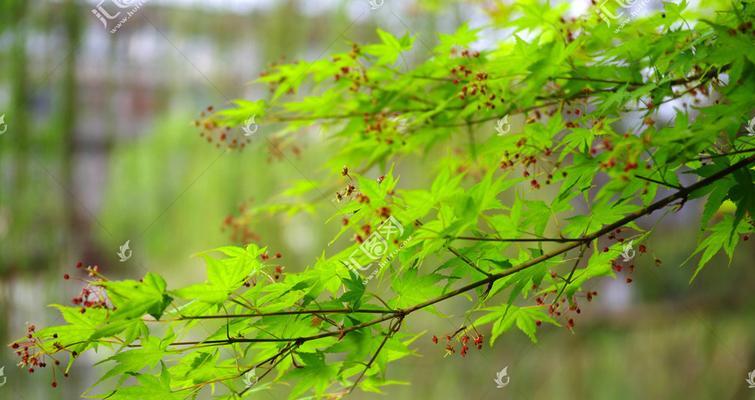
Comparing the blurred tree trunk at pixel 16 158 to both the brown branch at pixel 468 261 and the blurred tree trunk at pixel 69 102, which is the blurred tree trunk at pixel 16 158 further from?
the brown branch at pixel 468 261

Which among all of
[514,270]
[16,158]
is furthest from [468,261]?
[16,158]

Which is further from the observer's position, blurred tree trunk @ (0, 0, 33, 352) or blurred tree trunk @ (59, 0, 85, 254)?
blurred tree trunk @ (59, 0, 85, 254)

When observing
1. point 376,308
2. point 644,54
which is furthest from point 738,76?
point 376,308

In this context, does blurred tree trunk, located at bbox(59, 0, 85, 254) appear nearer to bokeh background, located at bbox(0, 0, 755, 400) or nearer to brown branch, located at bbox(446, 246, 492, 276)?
bokeh background, located at bbox(0, 0, 755, 400)

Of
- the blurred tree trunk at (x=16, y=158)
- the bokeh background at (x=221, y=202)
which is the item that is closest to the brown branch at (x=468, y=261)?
the bokeh background at (x=221, y=202)

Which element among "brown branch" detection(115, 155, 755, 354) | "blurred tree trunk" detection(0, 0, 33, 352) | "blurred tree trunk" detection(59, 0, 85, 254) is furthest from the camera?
"blurred tree trunk" detection(59, 0, 85, 254)

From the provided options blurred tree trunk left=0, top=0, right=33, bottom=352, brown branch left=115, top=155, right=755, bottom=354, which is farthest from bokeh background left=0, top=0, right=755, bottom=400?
brown branch left=115, top=155, right=755, bottom=354

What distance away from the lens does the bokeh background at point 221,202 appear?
243 cm

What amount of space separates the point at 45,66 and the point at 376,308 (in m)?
2.13

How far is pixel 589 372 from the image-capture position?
2906mm

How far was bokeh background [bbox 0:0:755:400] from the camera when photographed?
2432 mm

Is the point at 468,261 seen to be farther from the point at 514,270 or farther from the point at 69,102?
the point at 69,102

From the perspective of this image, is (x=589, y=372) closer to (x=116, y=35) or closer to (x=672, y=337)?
(x=672, y=337)

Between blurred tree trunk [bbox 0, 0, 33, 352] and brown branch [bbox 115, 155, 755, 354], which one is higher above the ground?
blurred tree trunk [bbox 0, 0, 33, 352]
